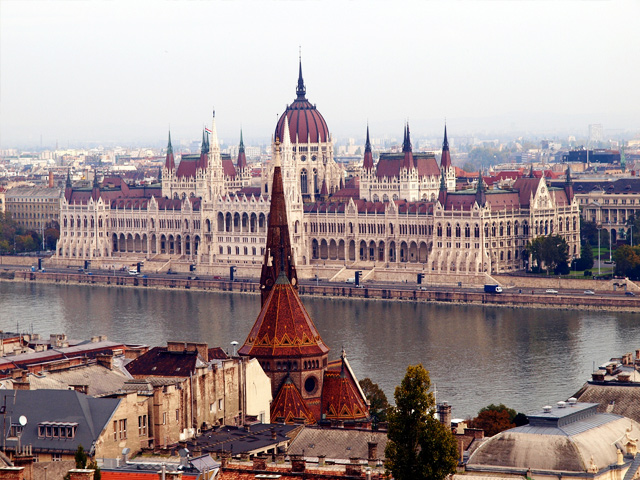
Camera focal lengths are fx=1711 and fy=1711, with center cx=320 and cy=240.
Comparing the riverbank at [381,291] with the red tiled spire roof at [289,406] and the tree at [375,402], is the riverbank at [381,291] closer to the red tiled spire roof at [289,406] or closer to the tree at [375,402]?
the tree at [375,402]

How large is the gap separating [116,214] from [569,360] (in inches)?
2318

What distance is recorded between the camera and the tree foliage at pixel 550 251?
8788 centimetres

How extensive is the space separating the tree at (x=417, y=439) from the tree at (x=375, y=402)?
1356 centimetres

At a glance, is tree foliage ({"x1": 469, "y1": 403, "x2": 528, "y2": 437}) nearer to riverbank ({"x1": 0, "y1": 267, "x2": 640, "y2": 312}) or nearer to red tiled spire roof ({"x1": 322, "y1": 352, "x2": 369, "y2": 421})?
red tiled spire roof ({"x1": 322, "y1": 352, "x2": 369, "y2": 421})

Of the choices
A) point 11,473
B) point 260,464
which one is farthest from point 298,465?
point 11,473

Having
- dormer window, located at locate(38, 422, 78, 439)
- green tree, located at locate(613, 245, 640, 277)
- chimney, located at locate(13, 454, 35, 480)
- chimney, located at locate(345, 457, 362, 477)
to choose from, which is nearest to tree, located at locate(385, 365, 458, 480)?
chimney, located at locate(345, 457, 362, 477)

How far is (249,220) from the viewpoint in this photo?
339 ft

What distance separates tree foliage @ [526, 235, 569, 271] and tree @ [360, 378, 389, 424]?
147ft

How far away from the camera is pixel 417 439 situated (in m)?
25.6

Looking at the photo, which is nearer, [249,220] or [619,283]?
[619,283]

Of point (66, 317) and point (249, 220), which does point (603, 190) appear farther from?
point (66, 317)

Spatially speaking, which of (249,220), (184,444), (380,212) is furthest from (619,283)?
(184,444)

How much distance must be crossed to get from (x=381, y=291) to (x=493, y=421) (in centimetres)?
4819

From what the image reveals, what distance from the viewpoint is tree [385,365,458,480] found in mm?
25453
